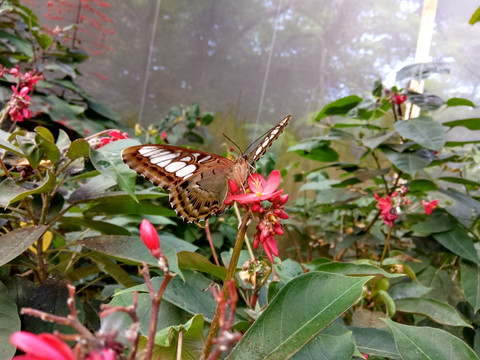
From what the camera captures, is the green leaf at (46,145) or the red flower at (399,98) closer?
the green leaf at (46,145)

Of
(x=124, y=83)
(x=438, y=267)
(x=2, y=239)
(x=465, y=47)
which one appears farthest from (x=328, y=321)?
(x=124, y=83)

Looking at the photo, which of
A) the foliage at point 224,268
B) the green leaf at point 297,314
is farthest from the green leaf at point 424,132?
the green leaf at point 297,314

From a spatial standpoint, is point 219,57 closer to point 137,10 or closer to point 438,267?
point 137,10

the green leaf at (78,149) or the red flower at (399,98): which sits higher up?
the red flower at (399,98)

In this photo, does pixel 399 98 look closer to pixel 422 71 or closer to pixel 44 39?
pixel 422 71

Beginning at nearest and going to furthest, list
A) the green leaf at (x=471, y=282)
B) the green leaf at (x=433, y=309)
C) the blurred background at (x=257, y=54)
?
1. the green leaf at (x=433, y=309)
2. the green leaf at (x=471, y=282)
3. the blurred background at (x=257, y=54)

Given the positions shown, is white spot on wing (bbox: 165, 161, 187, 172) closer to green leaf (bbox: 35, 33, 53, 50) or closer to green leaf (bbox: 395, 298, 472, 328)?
green leaf (bbox: 395, 298, 472, 328)

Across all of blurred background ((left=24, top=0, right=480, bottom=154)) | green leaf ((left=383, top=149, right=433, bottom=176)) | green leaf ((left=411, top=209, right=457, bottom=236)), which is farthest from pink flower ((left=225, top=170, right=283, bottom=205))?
blurred background ((left=24, top=0, right=480, bottom=154))

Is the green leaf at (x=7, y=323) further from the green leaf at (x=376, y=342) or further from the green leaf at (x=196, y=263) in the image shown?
the green leaf at (x=376, y=342)
